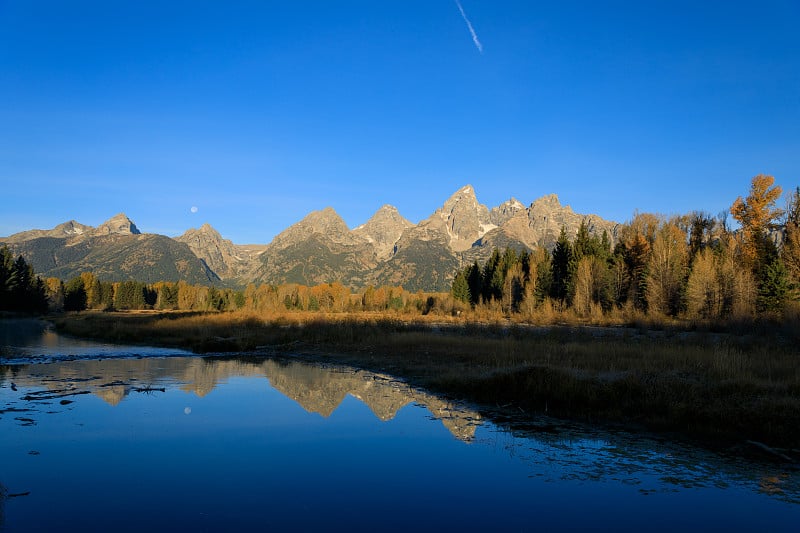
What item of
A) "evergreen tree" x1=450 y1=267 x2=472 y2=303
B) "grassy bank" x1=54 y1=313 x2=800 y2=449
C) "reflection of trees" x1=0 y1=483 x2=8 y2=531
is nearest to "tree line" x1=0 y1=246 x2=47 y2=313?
"grassy bank" x1=54 y1=313 x2=800 y2=449

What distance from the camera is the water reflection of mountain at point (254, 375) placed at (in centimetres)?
1681

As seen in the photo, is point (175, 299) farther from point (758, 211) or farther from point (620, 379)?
point (620, 379)

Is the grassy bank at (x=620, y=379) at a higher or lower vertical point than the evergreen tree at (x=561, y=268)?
lower

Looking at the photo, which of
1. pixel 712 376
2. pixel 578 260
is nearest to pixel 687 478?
pixel 712 376

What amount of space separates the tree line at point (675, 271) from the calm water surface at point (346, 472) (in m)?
42.1

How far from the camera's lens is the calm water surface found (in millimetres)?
7828

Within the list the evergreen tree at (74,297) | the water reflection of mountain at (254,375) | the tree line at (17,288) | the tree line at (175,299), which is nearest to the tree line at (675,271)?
the water reflection of mountain at (254,375)

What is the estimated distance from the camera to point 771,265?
2100 inches

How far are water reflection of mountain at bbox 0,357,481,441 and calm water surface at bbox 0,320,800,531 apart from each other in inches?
10.4

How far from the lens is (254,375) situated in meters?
24.6

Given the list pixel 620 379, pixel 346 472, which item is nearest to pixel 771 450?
pixel 620 379

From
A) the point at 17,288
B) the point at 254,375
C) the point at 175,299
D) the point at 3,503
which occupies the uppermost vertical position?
the point at 17,288

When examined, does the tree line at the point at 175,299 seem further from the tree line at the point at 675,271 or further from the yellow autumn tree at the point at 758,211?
the yellow autumn tree at the point at 758,211

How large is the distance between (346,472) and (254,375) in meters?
15.7
